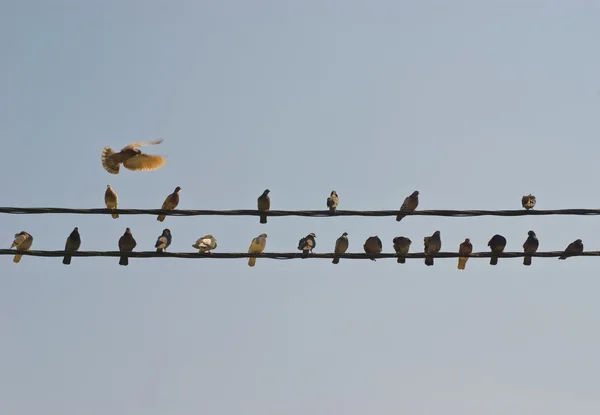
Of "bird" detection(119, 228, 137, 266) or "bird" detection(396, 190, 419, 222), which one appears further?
"bird" detection(396, 190, 419, 222)

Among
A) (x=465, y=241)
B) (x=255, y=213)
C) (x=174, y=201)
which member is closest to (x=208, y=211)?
(x=255, y=213)

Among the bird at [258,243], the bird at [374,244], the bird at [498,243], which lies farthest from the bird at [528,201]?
the bird at [258,243]

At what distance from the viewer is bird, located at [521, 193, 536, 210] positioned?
15.4 meters

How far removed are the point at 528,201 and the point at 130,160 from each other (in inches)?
231

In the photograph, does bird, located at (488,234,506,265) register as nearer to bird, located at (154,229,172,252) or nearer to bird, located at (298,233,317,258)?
bird, located at (298,233,317,258)

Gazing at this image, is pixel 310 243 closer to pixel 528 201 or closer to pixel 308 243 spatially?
pixel 308 243

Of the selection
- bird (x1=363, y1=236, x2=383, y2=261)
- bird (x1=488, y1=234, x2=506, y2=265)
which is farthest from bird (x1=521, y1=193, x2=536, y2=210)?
bird (x1=363, y1=236, x2=383, y2=261)

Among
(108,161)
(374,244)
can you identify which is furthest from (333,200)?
(108,161)

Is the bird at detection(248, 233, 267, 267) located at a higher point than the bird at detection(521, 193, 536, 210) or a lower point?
lower

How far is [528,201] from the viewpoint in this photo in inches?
610

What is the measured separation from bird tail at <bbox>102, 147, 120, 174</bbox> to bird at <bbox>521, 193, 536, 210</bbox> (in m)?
5.94

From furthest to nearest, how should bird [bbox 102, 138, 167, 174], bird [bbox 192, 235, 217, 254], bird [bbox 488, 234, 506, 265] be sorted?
bird [bbox 488, 234, 506, 265], bird [bbox 192, 235, 217, 254], bird [bbox 102, 138, 167, 174]

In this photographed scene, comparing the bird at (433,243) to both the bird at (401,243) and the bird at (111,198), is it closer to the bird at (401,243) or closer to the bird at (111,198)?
the bird at (401,243)

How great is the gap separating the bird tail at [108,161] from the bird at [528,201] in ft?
19.5
